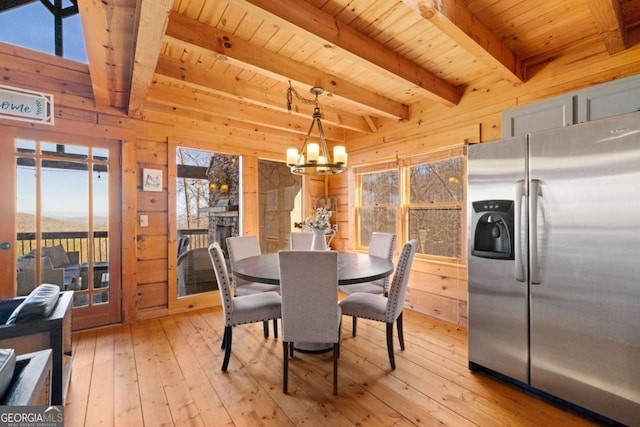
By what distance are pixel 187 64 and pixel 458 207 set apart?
3190 millimetres

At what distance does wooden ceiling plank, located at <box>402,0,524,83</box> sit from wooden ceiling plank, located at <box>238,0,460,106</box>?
1.97ft

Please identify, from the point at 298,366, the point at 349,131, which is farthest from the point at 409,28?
the point at 298,366

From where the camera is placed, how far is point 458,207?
3.37 meters

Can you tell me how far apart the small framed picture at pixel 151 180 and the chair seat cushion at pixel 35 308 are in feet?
5.81

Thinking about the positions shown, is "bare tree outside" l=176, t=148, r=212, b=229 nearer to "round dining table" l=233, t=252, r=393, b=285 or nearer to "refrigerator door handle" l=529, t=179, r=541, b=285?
"round dining table" l=233, t=252, r=393, b=285

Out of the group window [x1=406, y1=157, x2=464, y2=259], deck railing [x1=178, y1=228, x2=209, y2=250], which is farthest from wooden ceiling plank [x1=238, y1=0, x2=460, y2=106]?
deck railing [x1=178, y1=228, x2=209, y2=250]

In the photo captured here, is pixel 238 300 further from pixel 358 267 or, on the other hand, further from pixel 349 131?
pixel 349 131

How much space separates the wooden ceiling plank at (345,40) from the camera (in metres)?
1.82

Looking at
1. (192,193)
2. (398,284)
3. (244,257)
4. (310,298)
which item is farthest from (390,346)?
(192,193)

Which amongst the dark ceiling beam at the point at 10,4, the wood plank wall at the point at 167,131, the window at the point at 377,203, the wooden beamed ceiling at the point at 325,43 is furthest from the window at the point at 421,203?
the dark ceiling beam at the point at 10,4

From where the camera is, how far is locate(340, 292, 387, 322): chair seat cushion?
2.40 m

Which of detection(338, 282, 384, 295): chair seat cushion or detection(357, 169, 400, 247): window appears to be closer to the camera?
detection(338, 282, 384, 295): chair seat cushion

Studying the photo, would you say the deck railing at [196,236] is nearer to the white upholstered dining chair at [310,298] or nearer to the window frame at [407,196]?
the window frame at [407,196]

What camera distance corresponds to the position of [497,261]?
2127 millimetres
